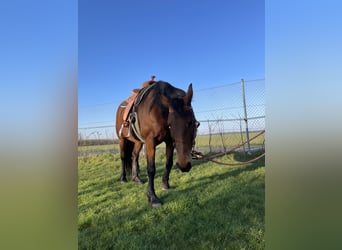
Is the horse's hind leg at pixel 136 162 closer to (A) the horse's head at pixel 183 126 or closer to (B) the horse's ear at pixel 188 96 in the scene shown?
(A) the horse's head at pixel 183 126

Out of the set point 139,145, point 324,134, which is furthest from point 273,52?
point 139,145

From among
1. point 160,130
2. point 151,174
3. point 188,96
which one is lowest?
point 151,174

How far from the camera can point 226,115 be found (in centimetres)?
130

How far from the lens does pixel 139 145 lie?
5.28 feet

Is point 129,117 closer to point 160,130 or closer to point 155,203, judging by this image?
point 160,130

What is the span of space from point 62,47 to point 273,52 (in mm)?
768

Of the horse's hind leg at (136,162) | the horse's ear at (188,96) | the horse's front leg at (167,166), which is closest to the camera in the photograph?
the horse's ear at (188,96)

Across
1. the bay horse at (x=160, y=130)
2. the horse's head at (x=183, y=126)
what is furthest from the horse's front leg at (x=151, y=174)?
the horse's head at (x=183, y=126)

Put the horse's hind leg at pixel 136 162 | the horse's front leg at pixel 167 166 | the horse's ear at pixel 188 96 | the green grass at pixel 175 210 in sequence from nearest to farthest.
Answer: the green grass at pixel 175 210 → the horse's ear at pixel 188 96 → the horse's front leg at pixel 167 166 → the horse's hind leg at pixel 136 162

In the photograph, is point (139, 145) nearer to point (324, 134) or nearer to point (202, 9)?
point (202, 9)

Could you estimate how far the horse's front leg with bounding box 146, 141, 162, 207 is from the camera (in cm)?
121

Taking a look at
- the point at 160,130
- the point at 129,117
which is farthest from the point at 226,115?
the point at 129,117

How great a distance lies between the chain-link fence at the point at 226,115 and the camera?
1215 millimetres

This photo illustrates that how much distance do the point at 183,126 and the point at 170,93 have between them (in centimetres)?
22
